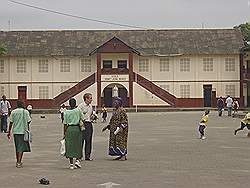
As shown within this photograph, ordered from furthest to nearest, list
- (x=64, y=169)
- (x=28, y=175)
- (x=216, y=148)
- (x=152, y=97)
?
(x=152, y=97) < (x=216, y=148) < (x=64, y=169) < (x=28, y=175)

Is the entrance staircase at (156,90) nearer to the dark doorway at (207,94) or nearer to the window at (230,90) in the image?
the dark doorway at (207,94)

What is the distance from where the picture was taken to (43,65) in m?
70.9

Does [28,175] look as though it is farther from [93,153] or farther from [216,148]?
[216,148]

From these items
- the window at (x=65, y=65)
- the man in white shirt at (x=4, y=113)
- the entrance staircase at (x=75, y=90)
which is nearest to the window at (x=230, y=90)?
the entrance staircase at (x=75, y=90)

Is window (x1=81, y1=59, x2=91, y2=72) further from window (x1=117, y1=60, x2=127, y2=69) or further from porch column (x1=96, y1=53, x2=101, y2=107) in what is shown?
window (x1=117, y1=60, x2=127, y2=69)

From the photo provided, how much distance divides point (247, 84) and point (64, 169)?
190 feet

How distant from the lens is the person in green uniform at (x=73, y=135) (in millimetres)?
14617

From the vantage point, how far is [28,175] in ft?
44.3

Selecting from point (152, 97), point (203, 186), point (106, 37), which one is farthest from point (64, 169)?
point (106, 37)

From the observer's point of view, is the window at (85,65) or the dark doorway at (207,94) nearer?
the dark doorway at (207,94)

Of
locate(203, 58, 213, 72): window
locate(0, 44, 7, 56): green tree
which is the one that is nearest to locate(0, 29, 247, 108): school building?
locate(203, 58, 213, 72): window

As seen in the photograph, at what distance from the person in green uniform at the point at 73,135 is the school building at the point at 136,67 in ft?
177

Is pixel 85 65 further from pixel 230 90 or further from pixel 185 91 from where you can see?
pixel 230 90

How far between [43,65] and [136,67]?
10667 millimetres
